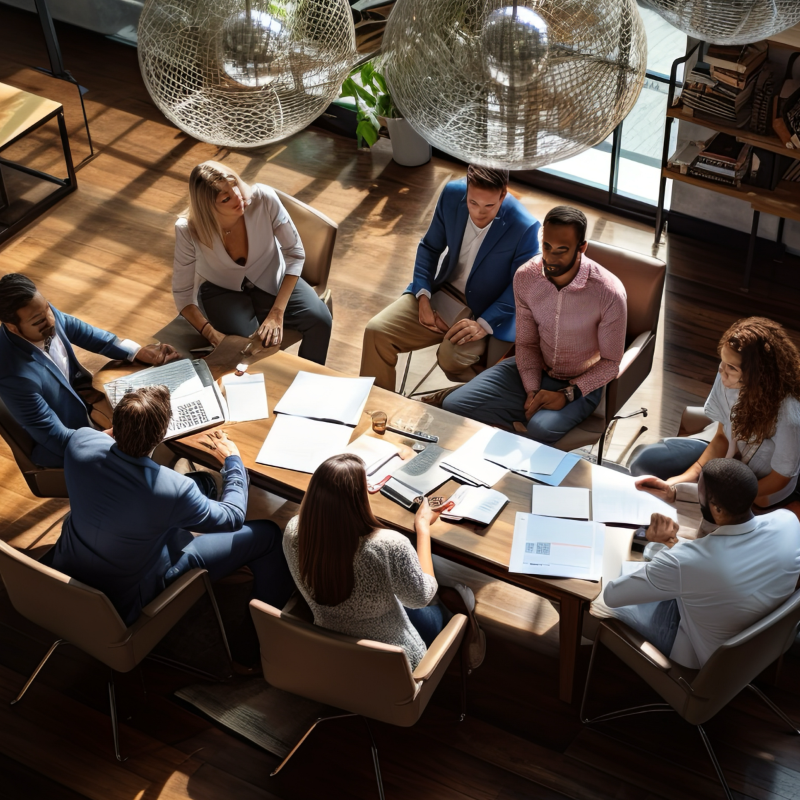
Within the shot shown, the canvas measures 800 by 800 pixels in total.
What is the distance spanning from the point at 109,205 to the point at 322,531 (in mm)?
4215

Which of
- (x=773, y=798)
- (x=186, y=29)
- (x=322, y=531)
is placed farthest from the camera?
(x=773, y=798)

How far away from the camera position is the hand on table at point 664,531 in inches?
120

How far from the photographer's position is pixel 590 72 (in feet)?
5.21

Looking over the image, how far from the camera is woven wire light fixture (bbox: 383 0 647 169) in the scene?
154cm

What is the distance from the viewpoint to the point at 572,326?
3.84 metres

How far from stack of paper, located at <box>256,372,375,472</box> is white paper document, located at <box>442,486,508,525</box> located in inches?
19.5

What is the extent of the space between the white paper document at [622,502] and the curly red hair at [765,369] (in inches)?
18.1

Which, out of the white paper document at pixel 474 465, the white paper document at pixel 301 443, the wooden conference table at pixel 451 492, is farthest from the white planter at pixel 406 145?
the white paper document at pixel 474 465

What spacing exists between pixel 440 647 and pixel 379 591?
303 mm

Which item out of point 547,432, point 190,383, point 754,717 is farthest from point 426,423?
point 754,717

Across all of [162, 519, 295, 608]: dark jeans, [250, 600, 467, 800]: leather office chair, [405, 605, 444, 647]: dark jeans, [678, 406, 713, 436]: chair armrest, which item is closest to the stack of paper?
[162, 519, 295, 608]: dark jeans

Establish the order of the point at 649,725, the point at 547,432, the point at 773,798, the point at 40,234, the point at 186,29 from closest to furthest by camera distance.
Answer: the point at 186,29
the point at 773,798
the point at 649,725
the point at 547,432
the point at 40,234

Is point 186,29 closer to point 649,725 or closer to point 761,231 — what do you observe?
point 649,725

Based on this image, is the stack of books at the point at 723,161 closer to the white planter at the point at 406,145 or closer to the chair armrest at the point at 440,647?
the white planter at the point at 406,145
